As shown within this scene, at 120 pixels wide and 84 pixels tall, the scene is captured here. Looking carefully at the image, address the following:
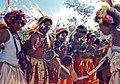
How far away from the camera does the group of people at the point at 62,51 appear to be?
6.09 metres

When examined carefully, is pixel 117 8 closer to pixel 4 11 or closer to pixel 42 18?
pixel 42 18

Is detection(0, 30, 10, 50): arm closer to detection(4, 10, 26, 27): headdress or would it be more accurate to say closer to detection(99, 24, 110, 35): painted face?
detection(4, 10, 26, 27): headdress

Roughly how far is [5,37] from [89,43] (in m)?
2.41

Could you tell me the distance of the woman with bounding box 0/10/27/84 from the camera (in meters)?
5.99

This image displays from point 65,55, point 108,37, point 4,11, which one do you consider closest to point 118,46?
point 108,37

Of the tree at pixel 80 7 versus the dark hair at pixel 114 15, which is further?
the tree at pixel 80 7

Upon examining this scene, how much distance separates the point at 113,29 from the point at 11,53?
1.58m

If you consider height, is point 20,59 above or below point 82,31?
below

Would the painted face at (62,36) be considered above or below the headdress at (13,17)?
below

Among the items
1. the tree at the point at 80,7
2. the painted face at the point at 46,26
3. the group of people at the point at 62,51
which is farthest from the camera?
the tree at the point at 80,7

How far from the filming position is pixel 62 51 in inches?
292

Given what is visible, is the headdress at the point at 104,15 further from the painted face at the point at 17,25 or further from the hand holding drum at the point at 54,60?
the painted face at the point at 17,25

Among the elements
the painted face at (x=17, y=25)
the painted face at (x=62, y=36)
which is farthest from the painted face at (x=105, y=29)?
the painted face at (x=17, y=25)

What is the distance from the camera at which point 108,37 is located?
21.7ft
